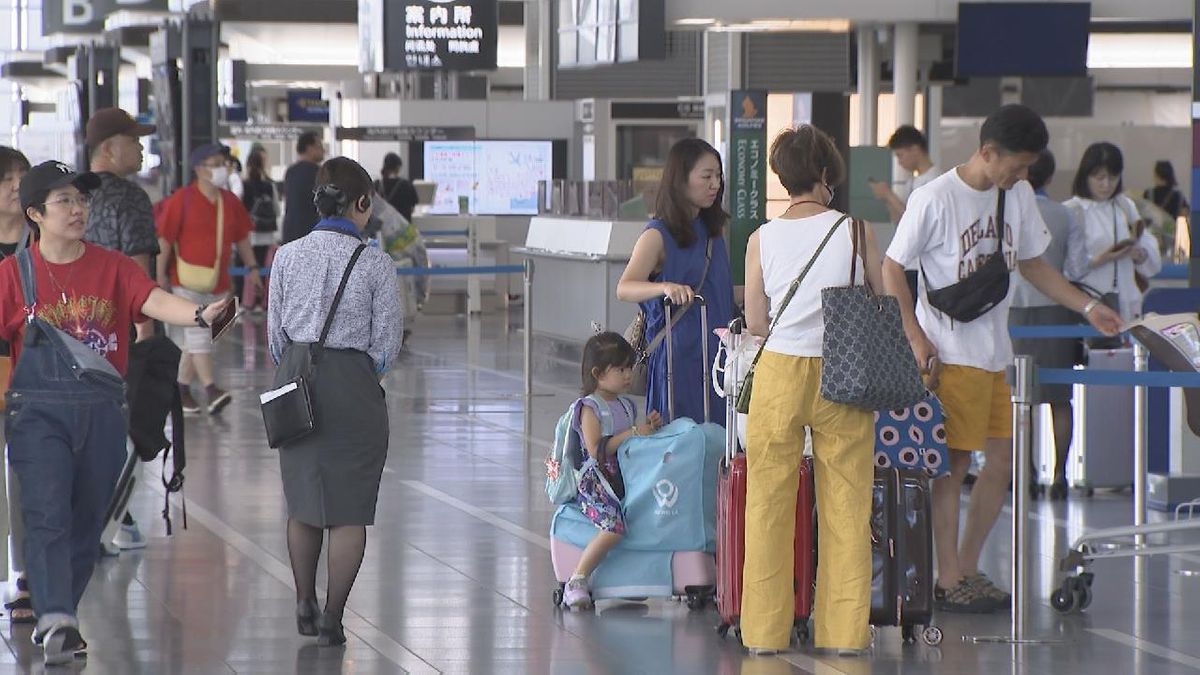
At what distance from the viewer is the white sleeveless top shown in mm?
6105

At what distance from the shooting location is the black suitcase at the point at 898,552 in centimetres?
637

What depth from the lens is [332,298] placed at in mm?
6297

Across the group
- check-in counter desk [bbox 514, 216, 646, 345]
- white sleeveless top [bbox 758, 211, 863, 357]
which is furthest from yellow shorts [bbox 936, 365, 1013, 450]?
check-in counter desk [bbox 514, 216, 646, 345]

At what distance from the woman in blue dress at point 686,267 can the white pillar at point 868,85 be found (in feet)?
34.5

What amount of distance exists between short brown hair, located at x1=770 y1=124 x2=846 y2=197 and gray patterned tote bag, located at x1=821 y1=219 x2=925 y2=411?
37 cm

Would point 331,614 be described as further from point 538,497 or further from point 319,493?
point 538,497

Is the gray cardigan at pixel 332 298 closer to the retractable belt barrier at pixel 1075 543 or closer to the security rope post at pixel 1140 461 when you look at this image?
the retractable belt barrier at pixel 1075 543

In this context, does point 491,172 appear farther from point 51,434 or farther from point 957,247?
point 51,434

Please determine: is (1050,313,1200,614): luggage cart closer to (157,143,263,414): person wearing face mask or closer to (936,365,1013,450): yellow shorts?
(936,365,1013,450): yellow shorts

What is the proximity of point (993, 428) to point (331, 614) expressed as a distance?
7.76 feet

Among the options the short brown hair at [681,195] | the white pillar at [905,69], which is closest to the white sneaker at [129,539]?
the short brown hair at [681,195]

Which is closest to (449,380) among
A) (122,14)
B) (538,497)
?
(538,497)

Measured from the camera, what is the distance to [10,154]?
7.05 m

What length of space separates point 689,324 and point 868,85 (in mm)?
10942
